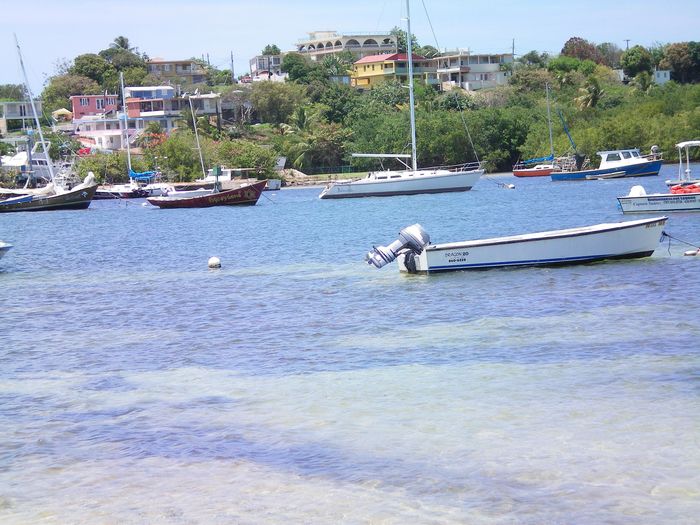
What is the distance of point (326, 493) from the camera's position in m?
10.5

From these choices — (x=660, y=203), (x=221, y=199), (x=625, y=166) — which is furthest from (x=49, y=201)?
(x=660, y=203)

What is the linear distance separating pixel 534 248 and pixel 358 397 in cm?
1340

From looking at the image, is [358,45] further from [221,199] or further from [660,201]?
[660,201]

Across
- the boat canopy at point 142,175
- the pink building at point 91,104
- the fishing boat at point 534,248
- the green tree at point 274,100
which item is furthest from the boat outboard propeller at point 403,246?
the pink building at point 91,104

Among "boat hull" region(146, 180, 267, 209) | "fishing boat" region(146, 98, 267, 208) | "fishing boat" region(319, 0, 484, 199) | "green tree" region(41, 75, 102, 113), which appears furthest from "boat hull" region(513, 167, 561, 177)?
"green tree" region(41, 75, 102, 113)

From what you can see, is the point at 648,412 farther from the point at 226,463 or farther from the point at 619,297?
the point at 619,297

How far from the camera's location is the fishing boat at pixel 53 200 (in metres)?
83.9

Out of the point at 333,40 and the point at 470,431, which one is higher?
the point at 333,40

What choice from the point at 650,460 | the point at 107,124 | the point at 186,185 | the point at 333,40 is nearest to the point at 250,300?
the point at 650,460

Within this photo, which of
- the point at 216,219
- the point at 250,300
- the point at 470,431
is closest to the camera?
the point at 470,431

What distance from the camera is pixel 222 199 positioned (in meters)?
80.2

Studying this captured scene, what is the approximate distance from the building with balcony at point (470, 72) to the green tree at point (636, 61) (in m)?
18.2

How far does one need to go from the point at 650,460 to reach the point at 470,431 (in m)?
2.31

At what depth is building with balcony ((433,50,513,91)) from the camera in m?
153
